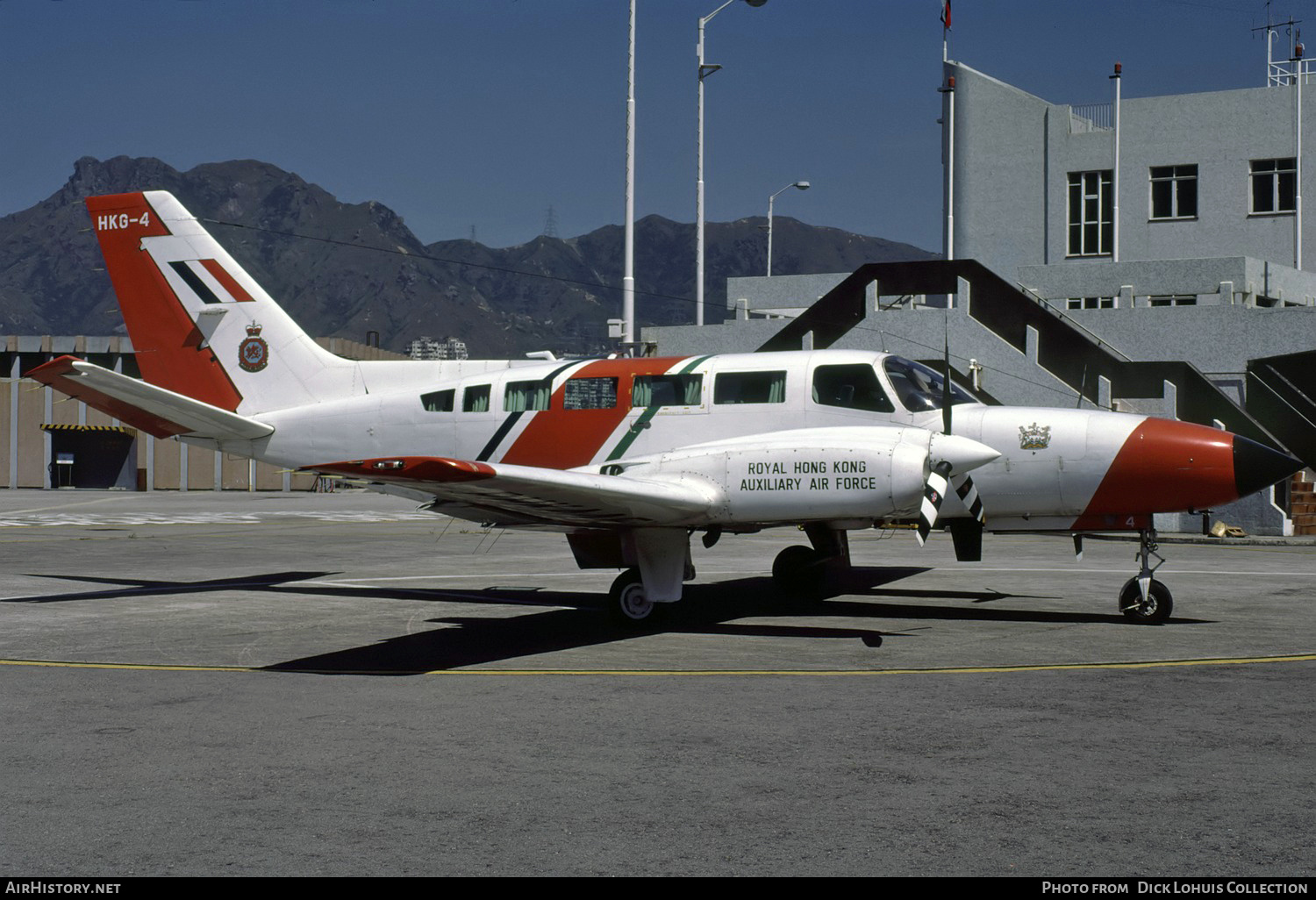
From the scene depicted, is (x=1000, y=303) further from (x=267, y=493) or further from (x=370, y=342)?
(x=370, y=342)

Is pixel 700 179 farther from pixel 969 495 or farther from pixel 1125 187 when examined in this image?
pixel 969 495

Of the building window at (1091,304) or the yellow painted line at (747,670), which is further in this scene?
the building window at (1091,304)

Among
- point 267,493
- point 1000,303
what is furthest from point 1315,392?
point 267,493

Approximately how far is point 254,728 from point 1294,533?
29.5m

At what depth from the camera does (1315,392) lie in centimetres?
3362

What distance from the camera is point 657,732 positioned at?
9422 millimetres

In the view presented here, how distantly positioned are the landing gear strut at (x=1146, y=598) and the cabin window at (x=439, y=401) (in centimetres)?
941

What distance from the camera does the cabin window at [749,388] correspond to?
53.5 feet

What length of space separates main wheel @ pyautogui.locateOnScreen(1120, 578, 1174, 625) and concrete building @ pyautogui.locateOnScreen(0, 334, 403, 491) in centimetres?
5856

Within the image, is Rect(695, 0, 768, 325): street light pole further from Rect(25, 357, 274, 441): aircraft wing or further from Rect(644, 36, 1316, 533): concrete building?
Rect(25, 357, 274, 441): aircraft wing

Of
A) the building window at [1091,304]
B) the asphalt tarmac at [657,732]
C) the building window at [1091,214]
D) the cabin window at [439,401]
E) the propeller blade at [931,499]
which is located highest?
the building window at [1091,214]

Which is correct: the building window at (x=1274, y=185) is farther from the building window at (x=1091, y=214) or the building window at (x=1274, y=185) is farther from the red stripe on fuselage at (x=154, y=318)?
the red stripe on fuselage at (x=154, y=318)

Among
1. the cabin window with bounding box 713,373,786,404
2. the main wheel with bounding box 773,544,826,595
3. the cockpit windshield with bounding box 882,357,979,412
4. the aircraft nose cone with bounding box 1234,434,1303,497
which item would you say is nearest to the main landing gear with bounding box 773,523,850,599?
the main wheel with bounding box 773,544,826,595

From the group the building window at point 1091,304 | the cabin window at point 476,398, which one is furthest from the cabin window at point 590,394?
the building window at point 1091,304
